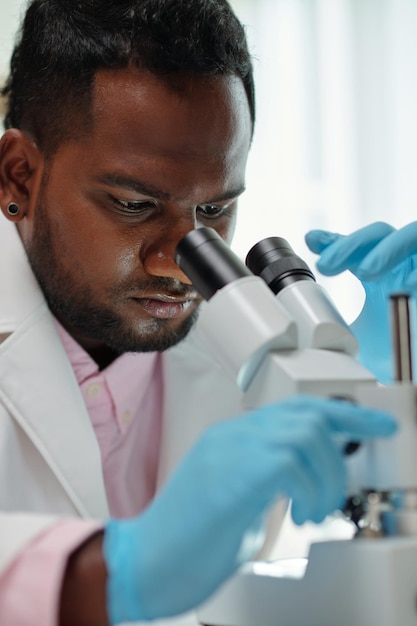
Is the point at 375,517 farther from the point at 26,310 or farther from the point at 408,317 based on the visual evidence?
the point at 26,310

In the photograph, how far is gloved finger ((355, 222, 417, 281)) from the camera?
147cm

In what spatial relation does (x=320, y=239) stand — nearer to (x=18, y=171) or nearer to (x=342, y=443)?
(x=18, y=171)

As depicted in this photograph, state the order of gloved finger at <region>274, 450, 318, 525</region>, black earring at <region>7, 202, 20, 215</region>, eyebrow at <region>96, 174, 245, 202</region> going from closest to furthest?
gloved finger at <region>274, 450, 318, 525</region>, eyebrow at <region>96, 174, 245, 202</region>, black earring at <region>7, 202, 20, 215</region>

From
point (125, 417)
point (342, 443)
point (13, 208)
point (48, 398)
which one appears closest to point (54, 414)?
point (48, 398)

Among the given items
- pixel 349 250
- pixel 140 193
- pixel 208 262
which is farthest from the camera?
pixel 349 250

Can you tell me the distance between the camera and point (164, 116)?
142 cm

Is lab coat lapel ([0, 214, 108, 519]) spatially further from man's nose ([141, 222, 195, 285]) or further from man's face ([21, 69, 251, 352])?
man's nose ([141, 222, 195, 285])

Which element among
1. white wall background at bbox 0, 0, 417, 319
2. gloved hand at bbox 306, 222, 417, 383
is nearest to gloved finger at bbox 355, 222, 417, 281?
gloved hand at bbox 306, 222, 417, 383

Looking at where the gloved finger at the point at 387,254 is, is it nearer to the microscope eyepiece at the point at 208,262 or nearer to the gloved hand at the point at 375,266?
the gloved hand at the point at 375,266

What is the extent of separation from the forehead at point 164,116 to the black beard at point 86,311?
220 mm

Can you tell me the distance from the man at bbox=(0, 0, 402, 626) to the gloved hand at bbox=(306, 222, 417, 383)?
7.6 inches

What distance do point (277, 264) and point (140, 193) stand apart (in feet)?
1.06

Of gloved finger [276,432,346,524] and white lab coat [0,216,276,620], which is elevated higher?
gloved finger [276,432,346,524]

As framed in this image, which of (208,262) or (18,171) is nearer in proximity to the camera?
(208,262)
